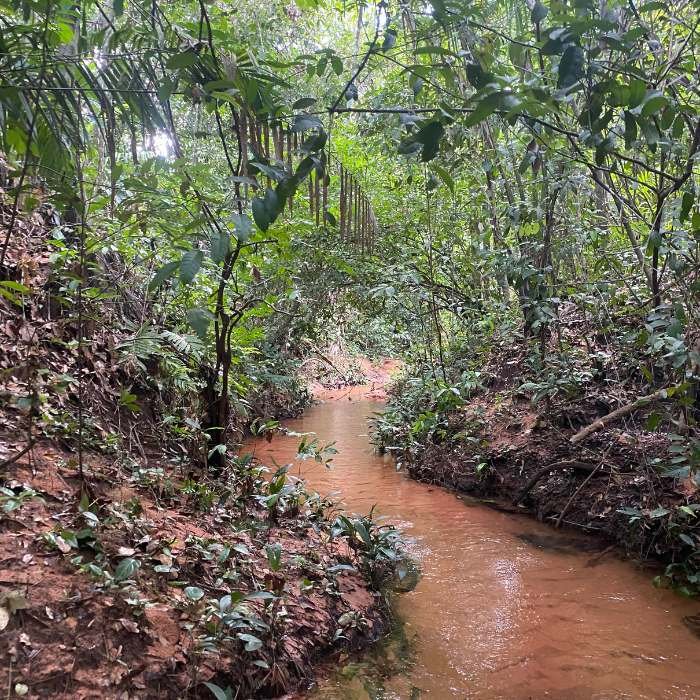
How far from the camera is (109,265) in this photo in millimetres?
4992

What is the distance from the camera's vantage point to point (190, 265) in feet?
4.60

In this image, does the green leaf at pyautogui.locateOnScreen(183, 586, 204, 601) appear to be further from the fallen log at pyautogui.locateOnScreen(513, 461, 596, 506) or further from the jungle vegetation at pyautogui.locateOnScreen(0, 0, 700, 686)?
the fallen log at pyautogui.locateOnScreen(513, 461, 596, 506)

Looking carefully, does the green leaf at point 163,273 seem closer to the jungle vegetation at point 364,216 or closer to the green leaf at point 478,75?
the jungle vegetation at point 364,216

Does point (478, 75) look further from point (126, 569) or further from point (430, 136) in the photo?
point (126, 569)

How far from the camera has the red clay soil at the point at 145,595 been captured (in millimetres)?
2168

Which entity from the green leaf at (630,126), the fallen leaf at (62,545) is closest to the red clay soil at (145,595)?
the fallen leaf at (62,545)

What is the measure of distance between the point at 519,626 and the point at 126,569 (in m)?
2.40

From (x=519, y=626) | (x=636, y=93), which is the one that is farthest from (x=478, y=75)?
(x=519, y=626)

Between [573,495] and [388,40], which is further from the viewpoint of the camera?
[573,495]

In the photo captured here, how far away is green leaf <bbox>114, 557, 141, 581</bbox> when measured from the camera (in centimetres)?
253

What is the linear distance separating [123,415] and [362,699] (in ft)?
8.98

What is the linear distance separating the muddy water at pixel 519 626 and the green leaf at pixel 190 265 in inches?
88.8

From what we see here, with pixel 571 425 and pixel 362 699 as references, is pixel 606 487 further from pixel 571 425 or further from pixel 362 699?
pixel 362 699

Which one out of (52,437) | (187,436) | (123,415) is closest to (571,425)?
(187,436)
